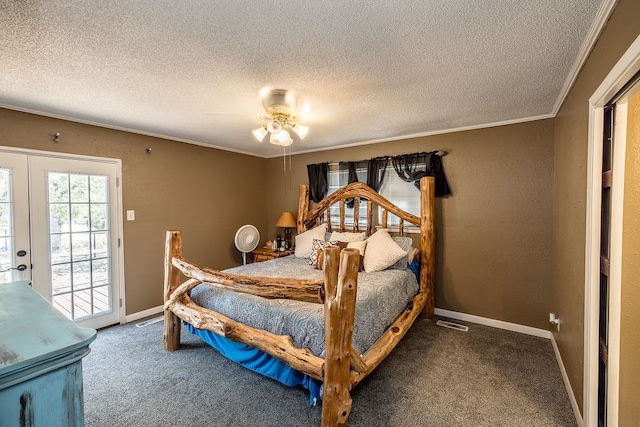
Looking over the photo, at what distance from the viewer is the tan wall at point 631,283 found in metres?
1.43

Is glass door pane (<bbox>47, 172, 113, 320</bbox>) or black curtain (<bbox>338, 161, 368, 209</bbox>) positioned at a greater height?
black curtain (<bbox>338, 161, 368, 209</bbox>)

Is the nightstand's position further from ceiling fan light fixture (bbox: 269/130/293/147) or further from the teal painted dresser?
the teal painted dresser

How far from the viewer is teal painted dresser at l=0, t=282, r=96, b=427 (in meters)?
0.75

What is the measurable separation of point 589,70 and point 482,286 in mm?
2433

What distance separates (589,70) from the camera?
171cm

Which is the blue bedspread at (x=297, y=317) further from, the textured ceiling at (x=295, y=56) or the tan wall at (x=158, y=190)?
the textured ceiling at (x=295, y=56)

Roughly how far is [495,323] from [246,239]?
3370 mm

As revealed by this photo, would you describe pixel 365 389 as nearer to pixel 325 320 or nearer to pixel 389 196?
pixel 325 320

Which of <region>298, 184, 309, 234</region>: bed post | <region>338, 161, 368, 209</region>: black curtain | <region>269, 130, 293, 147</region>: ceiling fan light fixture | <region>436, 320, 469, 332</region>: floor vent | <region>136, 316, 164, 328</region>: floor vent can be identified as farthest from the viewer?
<region>298, 184, 309, 234</region>: bed post

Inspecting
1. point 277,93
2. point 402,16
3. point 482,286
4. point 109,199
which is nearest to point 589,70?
point 402,16

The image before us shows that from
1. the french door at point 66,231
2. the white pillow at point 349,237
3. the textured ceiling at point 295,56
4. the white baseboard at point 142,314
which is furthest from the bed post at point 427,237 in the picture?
the french door at point 66,231

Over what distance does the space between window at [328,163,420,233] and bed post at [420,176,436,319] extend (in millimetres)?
320

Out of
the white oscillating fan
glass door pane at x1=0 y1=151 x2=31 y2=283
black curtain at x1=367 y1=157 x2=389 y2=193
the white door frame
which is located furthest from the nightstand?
the white door frame

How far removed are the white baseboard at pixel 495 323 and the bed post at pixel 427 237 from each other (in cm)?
32
